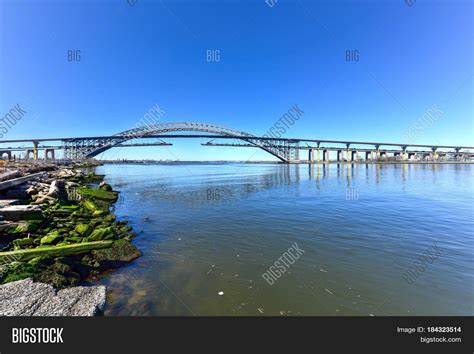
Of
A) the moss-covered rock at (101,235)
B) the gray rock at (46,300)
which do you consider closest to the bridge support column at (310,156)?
the moss-covered rock at (101,235)

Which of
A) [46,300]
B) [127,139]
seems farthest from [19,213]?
[127,139]

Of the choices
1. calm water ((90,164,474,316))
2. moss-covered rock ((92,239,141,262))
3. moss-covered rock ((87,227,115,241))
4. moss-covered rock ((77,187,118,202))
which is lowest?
calm water ((90,164,474,316))

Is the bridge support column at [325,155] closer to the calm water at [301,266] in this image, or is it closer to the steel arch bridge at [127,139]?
the steel arch bridge at [127,139]

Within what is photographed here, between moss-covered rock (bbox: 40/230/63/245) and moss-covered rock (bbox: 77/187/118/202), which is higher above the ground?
moss-covered rock (bbox: 77/187/118/202)

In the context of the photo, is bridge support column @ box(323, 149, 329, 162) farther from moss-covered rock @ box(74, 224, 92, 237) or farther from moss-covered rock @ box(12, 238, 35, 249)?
moss-covered rock @ box(12, 238, 35, 249)

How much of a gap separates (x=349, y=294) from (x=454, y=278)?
100 inches

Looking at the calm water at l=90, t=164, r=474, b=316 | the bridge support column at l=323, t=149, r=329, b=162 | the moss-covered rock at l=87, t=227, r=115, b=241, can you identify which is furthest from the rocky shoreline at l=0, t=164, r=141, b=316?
the bridge support column at l=323, t=149, r=329, b=162

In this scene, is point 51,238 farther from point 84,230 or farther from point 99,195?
point 99,195

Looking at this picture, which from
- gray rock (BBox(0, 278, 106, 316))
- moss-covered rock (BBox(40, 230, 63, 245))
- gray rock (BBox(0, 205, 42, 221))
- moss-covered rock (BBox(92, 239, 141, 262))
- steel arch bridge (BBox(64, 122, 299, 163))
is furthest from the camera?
steel arch bridge (BBox(64, 122, 299, 163))

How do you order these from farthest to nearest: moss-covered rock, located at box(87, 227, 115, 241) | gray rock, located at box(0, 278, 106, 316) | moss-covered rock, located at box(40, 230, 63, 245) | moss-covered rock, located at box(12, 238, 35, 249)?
1. moss-covered rock, located at box(87, 227, 115, 241)
2. moss-covered rock, located at box(40, 230, 63, 245)
3. moss-covered rock, located at box(12, 238, 35, 249)
4. gray rock, located at box(0, 278, 106, 316)

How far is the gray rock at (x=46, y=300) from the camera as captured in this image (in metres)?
2.76

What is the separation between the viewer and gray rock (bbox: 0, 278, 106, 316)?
9.04ft
